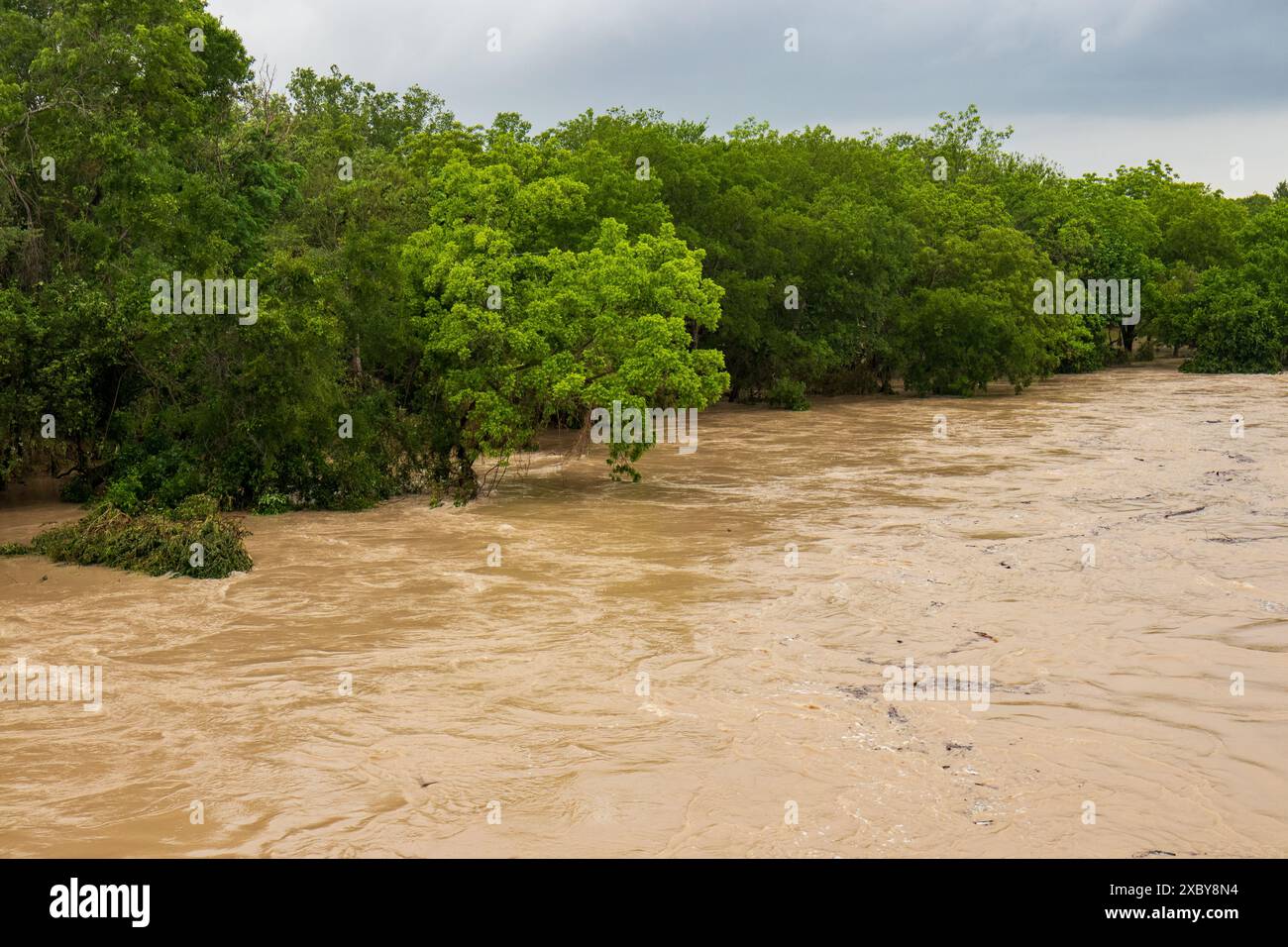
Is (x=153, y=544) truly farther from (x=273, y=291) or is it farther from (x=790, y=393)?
(x=790, y=393)

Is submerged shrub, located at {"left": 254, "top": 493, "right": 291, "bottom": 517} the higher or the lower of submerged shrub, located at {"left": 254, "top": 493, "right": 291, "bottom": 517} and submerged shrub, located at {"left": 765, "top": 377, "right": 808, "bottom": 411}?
the lower

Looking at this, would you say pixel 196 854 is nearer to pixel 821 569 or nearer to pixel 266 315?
pixel 821 569

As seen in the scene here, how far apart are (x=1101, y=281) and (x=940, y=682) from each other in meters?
48.4

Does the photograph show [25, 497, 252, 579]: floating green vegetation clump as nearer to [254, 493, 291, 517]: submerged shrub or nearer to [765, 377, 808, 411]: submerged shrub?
[254, 493, 291, 517]: submerged shrub

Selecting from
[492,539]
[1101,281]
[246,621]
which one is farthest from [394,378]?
[1101,281]

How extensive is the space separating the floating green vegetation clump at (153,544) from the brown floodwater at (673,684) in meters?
0.35

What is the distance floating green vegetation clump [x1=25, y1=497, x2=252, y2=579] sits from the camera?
16500 millimetres

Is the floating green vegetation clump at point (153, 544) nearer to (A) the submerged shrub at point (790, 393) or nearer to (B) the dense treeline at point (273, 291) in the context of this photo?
(B) the dense treeline at point (273, 291)

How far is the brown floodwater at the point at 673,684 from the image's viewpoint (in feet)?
28.1

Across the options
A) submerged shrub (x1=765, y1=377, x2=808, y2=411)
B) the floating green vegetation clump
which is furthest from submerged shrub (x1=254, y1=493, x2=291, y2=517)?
submerged shrub (x1=765, y1=377, x2=808, y2=411)

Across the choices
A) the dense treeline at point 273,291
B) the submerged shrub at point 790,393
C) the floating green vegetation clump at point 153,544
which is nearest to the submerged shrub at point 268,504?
the dense treeline at point 273,291

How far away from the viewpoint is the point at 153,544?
17000mm

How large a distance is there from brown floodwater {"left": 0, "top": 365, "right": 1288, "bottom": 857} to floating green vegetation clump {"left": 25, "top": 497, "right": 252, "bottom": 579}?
35 cm

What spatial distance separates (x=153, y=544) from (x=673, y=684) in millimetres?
8772
